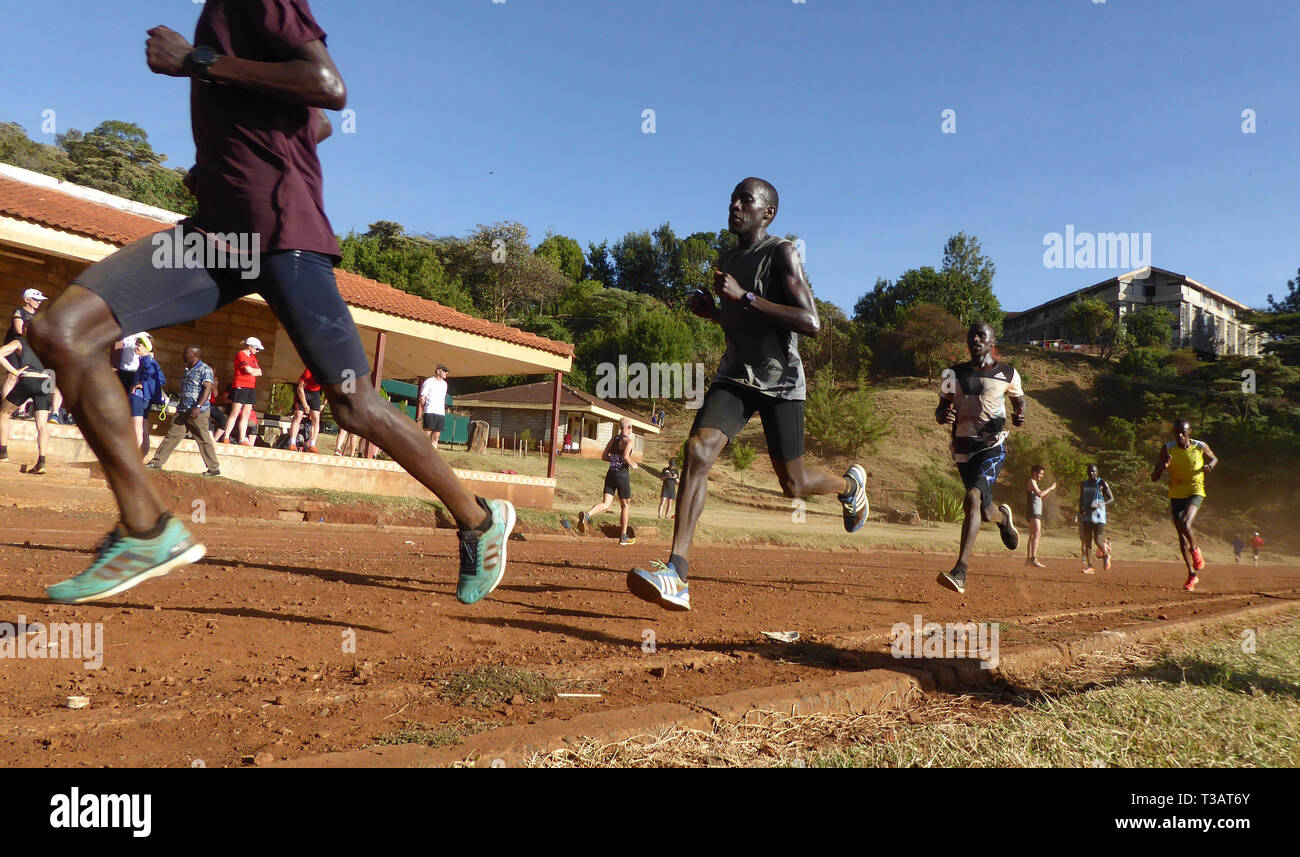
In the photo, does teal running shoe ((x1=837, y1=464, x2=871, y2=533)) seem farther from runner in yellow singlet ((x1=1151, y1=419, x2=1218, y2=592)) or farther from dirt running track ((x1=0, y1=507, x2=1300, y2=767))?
runner in yellow singlet ((x1=1151, y1=419, x2=1218, y2=592))

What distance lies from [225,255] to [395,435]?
2.40 feet

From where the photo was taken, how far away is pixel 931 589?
7527mm

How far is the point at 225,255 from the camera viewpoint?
252cm

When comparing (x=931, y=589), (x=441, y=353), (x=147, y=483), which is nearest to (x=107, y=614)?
(x=147, y=483)

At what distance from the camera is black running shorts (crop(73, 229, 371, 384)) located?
243cm

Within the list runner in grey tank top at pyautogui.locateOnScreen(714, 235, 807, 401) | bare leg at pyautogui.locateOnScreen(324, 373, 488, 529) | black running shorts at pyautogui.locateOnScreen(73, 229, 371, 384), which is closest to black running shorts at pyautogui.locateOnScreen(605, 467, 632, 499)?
runner in grey tank top at pyautogui.locateOnScreen(714, 235, 807, 401)

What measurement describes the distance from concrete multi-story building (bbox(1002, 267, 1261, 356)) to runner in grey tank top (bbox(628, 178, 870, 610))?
7660 cm

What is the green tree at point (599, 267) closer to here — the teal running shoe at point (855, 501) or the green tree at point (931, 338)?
the green tree at point (931, 338)

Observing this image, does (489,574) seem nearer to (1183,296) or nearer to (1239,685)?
(1239,685)

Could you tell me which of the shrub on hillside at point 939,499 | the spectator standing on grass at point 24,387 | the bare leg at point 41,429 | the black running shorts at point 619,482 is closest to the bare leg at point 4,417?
the spectator standing on grass at point 24,387

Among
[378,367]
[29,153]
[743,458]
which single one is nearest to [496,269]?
[29,153]

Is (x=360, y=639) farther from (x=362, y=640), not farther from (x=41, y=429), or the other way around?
(x=41, y=429)

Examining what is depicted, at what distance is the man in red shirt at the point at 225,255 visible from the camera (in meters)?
2.36
